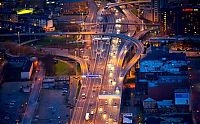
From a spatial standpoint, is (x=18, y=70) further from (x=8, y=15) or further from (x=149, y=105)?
(x=8, y=15)

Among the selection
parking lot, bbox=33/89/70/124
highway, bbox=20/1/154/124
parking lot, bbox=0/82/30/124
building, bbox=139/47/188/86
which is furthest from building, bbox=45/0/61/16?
parking lot, bbox=33/89/70/124

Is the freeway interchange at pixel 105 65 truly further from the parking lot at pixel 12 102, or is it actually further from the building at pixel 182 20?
the parking lot at pixel 12 102

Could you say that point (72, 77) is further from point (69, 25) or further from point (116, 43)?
point (69, 25)

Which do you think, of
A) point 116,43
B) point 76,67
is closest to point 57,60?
point 76,67

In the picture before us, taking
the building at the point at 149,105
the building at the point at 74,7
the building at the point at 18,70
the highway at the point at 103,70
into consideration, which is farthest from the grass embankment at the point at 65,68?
the building at the point at 74,7

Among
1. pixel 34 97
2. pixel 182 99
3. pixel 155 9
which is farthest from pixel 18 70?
pixel 155 9

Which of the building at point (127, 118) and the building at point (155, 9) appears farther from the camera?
the building at point (155, 9)
